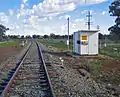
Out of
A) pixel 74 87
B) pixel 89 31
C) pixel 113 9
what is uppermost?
pixel 113 9

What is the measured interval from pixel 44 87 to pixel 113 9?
6595cm

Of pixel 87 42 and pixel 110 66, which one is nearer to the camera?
pixel 110 66

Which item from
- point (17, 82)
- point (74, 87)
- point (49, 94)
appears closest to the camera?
point (49, 94)

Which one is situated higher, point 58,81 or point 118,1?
point 118,1

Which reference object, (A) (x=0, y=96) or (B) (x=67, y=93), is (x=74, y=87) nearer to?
(B) (x=67, y=93)

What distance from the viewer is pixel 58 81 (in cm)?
1217

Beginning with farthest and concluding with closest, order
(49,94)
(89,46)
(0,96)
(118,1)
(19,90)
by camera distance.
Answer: (118,1) → (89,46) → (19,90) → (49,94) → (0,96)

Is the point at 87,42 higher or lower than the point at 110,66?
A: higher

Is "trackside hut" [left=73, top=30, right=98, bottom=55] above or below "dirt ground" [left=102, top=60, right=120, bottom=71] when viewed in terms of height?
above

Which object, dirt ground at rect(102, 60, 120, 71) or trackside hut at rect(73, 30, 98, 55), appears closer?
dirt ground at rect(102, 60, 120, 71)

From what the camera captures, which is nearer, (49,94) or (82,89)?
(49,94)

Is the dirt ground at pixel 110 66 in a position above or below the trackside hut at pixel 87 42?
below

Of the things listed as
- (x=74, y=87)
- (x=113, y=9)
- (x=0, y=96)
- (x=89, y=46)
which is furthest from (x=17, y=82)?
(x=113, y=9)

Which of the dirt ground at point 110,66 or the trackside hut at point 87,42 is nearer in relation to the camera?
the dirt ground at point 110,66
